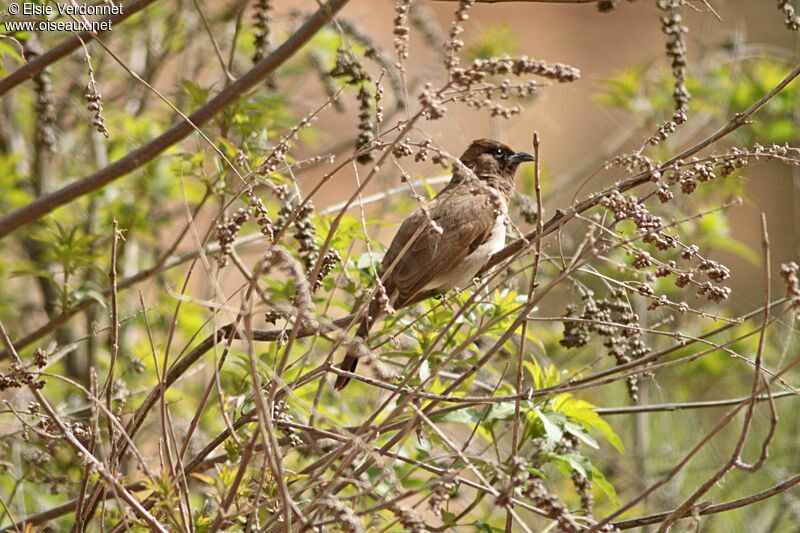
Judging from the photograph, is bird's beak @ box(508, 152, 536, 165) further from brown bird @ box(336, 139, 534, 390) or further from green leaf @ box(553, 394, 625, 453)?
green leaf @ box(553, 394, 625, 453)

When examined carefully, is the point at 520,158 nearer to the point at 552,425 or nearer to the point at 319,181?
the point at 319,181

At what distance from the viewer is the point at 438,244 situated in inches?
165

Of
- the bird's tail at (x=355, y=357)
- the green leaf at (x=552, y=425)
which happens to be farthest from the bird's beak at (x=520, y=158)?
the green leaf at (x=552, y=425)

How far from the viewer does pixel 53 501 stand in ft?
13.1

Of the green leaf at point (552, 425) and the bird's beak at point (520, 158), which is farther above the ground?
the bird's beak at point (520, 158)

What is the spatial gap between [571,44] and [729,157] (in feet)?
52.8

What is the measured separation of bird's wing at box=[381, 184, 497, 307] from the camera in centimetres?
407

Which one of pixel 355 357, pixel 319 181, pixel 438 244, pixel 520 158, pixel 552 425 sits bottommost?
pixel 552 425

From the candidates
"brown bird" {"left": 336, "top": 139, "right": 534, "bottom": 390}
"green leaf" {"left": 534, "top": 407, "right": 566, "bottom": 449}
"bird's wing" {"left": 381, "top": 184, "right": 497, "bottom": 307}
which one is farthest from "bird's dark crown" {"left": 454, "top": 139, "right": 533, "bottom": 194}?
"green leaf" {"left": 534, "top": 407, "right": 566, "bottom": 449}

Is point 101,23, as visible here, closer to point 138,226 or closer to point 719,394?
point 138,226

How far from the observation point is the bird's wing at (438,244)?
4074mm

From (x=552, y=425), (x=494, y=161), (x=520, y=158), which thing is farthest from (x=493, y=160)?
(x=552, y=425)

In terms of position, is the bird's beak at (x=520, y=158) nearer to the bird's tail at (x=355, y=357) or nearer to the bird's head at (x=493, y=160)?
the bird's head at (x=493, y=160)

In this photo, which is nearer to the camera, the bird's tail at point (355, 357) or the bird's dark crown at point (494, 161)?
the bird's tail at point (355, 357)
